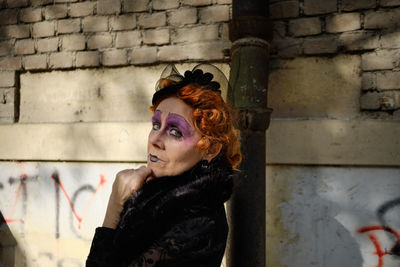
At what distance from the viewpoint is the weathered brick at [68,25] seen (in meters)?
2.89

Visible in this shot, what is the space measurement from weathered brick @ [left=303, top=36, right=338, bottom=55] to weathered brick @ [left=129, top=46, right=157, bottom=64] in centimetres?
125

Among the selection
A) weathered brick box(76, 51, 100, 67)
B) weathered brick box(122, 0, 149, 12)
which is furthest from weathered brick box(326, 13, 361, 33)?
weathered brick box(76, 51, 100, 67)

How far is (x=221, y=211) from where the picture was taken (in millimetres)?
1368

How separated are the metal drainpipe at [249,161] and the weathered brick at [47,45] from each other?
5.88 feet

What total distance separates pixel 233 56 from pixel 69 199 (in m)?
1.89

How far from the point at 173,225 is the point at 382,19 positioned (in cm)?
217

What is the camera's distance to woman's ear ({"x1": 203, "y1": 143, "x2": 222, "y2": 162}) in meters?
1.42

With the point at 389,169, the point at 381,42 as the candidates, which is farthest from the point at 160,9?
the point at 389,169

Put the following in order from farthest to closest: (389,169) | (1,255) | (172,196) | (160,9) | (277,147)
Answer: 1. (1,255)
2. (160,9)
3. (277,147)
4. (389,169)
5. (172,196)

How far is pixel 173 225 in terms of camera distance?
1262mm

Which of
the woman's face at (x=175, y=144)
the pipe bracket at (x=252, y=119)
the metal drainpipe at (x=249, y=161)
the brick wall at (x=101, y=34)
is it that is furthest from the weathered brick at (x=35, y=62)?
the woman's face at (x=175, y=144)

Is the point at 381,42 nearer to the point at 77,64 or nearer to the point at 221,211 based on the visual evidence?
the point at 221,211

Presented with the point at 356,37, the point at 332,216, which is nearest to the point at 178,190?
the point at 332,216

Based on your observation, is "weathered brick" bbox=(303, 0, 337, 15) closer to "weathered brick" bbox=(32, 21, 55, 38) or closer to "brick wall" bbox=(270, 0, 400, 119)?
"brick wall" bbox=(270, 0, 400, 119)
